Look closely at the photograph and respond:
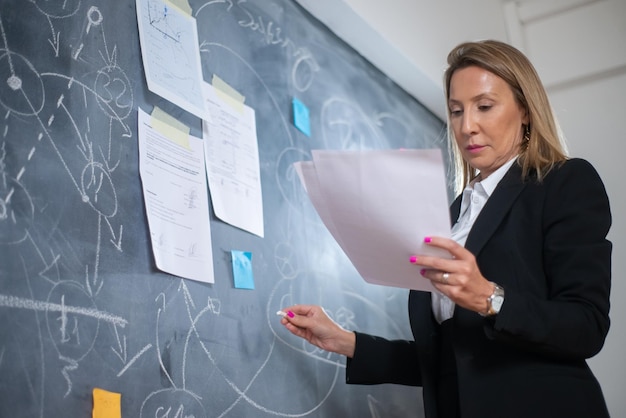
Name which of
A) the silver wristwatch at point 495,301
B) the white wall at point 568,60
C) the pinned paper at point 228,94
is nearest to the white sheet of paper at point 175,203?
the pinned paper at point 228,94

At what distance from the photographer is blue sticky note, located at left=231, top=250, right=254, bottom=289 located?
61.9 inches

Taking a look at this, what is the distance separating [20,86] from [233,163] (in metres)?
0.56

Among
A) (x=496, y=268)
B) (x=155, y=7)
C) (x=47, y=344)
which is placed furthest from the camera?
(x=155, y=7)

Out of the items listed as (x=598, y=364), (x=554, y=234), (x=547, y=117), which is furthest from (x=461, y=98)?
(x=598, y=364)

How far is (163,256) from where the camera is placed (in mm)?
1380

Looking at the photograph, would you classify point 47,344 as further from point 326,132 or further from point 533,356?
point 326,132

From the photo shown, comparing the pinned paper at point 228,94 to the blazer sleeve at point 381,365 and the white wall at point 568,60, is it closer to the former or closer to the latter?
the blazer sleeve at point 381,365

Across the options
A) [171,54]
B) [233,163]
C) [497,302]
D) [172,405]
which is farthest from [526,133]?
[172,405]

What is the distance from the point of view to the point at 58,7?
1289mm

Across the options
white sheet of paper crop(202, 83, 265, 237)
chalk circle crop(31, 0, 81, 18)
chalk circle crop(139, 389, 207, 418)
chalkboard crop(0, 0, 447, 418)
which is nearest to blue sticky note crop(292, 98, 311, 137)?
chalkboard crop(0, 0, 447, 418)

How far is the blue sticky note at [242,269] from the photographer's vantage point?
1.57 m

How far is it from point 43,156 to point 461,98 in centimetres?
78

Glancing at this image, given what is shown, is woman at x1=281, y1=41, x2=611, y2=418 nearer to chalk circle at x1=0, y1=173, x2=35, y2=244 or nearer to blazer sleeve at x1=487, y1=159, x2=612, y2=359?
blazer sleeve at x1=487, y1=159, x2=612, y2=359

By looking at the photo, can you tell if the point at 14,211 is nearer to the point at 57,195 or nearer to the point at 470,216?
the point at 57,195
